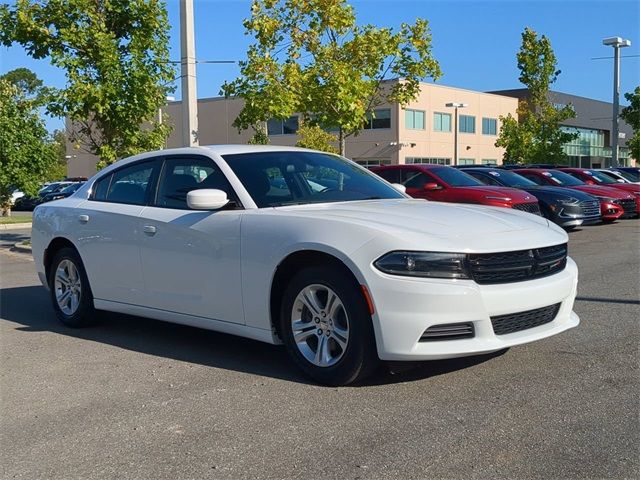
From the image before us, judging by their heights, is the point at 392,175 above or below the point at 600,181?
above

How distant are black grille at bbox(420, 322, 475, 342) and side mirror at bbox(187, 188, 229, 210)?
182cm

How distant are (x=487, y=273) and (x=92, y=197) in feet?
13.2

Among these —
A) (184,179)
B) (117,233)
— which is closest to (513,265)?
(184,179)

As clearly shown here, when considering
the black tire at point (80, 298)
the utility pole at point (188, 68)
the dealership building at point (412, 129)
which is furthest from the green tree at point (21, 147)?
the dealership building at point (412, 129)

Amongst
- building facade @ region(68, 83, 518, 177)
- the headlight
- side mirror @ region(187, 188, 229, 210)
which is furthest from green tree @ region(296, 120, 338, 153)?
the headlight

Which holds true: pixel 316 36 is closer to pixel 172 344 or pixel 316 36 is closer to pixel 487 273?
pixel 172 344

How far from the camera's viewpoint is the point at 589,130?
77.8 meters

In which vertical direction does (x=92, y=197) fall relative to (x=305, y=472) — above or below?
above

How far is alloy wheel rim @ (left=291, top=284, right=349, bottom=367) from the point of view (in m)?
4.57

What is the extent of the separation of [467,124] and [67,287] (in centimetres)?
5676

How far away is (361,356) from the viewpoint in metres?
4.42

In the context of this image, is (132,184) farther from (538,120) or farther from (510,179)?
(538,120)

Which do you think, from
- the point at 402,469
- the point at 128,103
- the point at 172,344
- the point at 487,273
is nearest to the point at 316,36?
the point at 128,103

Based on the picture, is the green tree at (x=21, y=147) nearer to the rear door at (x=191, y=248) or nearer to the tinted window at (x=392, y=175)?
the tinted window at (x=392, y=175)
